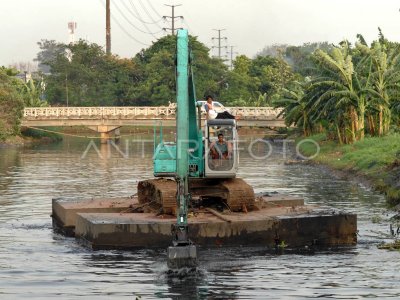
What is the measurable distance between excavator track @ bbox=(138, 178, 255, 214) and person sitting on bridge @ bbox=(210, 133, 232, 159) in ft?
3.66

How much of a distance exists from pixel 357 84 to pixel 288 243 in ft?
116

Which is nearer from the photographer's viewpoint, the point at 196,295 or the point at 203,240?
the point at 196,295

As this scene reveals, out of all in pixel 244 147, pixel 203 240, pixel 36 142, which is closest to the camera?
pixel 203 240

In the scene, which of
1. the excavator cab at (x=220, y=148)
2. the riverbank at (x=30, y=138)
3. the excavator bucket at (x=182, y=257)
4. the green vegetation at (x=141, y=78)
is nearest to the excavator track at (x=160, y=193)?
the excavator cab at (x=220, y=148)

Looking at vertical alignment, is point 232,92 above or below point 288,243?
above

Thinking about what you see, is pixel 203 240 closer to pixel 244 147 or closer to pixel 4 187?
pixel 4 187

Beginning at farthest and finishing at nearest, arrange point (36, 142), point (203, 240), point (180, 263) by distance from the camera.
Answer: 1. point (36, 142)
2. point (203, 240)
3. point (180, 263)

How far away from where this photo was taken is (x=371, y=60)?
204ft

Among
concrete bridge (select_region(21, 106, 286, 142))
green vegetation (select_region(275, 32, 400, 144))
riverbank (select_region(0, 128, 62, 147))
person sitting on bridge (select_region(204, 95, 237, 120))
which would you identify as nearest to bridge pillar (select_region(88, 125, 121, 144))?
concrete bridge (select_region(21, 106, 286, 142))

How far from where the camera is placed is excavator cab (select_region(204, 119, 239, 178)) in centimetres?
2850

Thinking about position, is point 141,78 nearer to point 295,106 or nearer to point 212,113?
point 295,106

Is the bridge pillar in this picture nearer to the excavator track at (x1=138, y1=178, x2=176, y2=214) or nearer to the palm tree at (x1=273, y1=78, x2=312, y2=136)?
the palm tree at (x1=273, y1=78, x2=312, y2=136)

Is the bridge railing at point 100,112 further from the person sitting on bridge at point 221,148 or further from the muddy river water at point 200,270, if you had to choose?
the person sitting on bridge at point 221,148

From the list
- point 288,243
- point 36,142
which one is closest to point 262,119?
point 36,142
